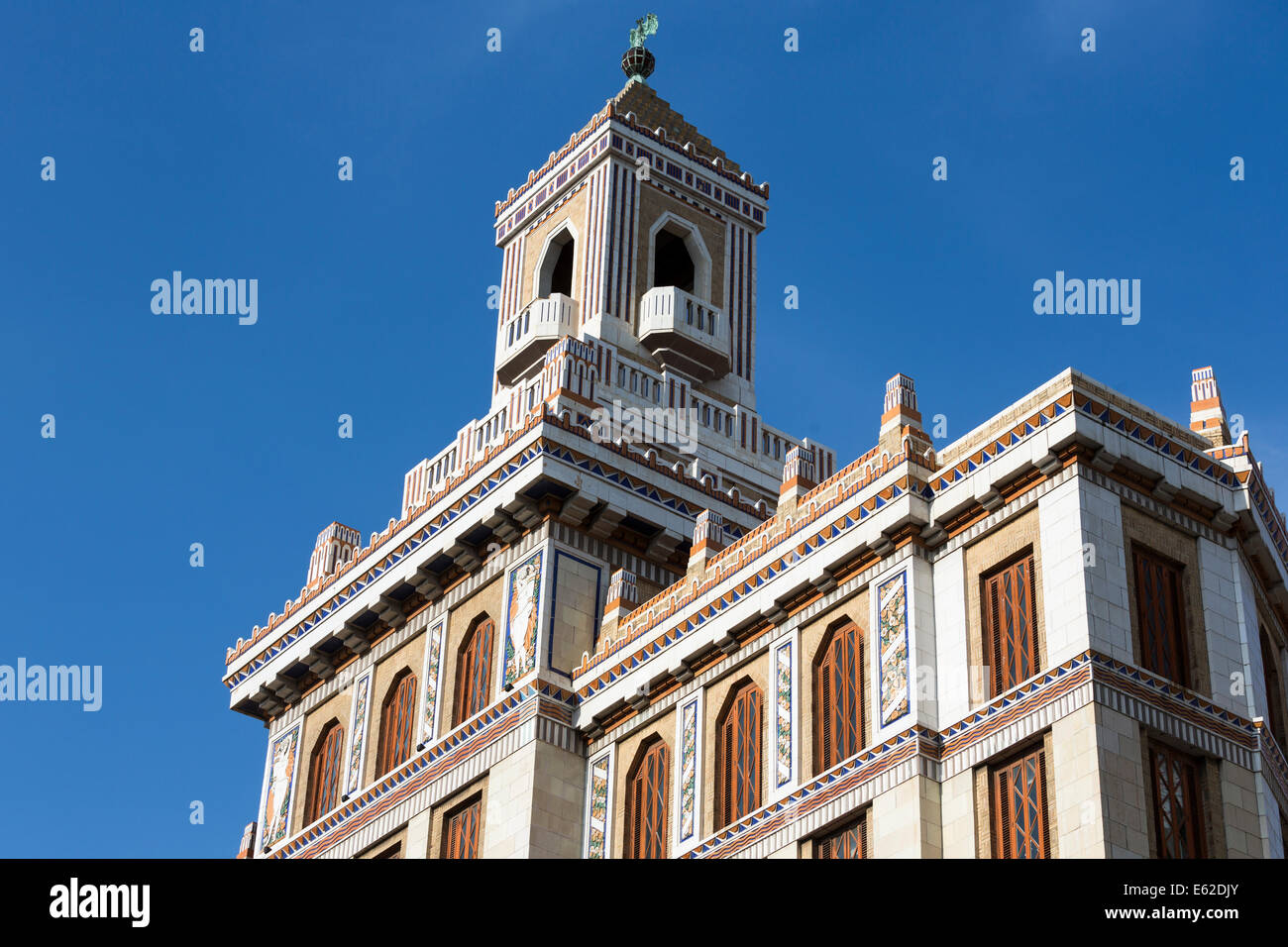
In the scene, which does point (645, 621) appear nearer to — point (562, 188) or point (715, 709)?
point (715, 709)

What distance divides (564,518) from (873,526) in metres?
8.88

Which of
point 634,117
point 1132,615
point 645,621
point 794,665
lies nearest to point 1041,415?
point 1132,615

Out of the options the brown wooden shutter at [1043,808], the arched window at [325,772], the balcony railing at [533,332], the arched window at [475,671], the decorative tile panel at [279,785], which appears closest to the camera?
the brown wooden shutter at [1043,808]

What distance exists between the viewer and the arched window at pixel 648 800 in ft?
141

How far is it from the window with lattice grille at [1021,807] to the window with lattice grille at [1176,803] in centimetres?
166

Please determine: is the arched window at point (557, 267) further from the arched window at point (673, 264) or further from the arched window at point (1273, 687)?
the arched window at point (1273, 687)

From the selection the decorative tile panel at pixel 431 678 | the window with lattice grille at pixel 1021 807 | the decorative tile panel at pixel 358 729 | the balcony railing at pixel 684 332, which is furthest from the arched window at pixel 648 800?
the balcony railing at pixel 684 332

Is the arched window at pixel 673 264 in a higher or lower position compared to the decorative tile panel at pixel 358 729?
higher

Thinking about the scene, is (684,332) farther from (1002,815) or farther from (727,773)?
(1002,815)

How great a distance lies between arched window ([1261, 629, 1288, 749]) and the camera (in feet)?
129

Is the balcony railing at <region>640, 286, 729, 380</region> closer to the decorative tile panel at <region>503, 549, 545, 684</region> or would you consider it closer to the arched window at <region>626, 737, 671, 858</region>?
the decorative tile panel at <region>503, 549, 545, 684</region>

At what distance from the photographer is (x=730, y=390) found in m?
56.1

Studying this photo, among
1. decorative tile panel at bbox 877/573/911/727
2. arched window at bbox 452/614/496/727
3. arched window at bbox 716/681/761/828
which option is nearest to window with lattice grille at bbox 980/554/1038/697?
decorative tile panel at bbox 877/573/911/727

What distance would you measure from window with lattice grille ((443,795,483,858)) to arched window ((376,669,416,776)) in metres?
2.59
